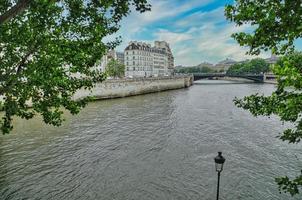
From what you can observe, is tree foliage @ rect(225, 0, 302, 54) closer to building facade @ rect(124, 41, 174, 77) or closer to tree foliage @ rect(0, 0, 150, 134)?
tree foliage @ rect(0, 0, 150, 134)

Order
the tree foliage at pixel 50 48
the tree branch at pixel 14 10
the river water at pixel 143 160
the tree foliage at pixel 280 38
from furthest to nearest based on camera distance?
the river water at pixel 143 160
the tree foliage at pixel 50 48
the tree branch at pixel 14 10
the tree foliage at pixel 280 38

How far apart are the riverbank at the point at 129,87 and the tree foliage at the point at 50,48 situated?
28598mm

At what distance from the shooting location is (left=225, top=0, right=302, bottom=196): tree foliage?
5703mm

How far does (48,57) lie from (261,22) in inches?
278

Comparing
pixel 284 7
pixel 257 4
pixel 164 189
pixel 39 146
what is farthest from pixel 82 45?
pixel 39 146

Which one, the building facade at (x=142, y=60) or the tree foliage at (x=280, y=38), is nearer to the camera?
the tree foliage at (x=280, y=38)

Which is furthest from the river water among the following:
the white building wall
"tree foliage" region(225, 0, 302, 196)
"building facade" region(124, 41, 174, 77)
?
the white building wall

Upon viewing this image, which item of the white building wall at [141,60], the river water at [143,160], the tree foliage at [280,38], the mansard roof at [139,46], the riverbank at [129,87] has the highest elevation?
the mansard roof at [139,46]

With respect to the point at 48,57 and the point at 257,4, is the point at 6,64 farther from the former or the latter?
the point at 257,4

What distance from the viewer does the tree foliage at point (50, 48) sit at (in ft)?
29.6

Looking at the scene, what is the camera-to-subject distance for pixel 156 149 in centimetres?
1856

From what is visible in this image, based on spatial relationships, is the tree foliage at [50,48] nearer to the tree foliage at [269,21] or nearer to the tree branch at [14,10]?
the tree branch at [14,10]

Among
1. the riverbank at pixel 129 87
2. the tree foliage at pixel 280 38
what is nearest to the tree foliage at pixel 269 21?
the tree foliage at pixel 280 38

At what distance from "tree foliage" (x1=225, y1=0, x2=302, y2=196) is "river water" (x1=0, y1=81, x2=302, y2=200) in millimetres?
6637
